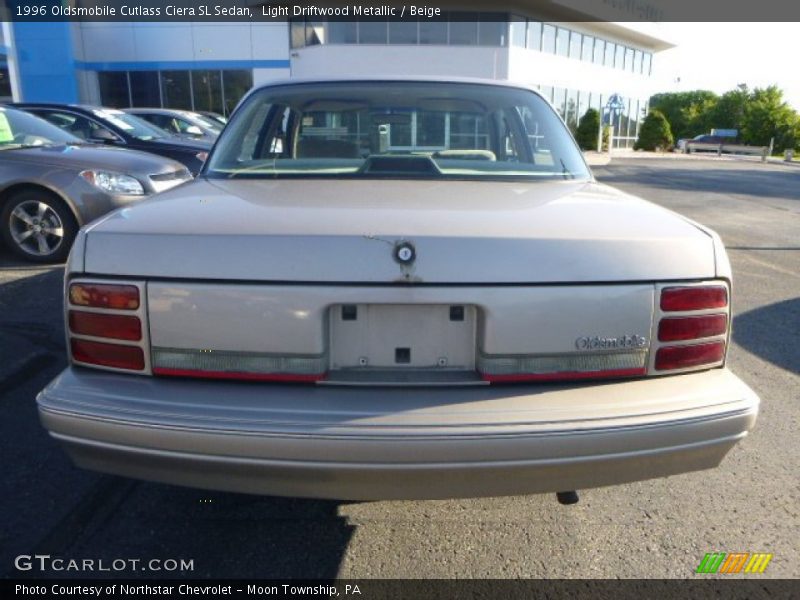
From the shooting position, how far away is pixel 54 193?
601 cm

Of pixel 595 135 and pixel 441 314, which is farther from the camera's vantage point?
pixel 595 135

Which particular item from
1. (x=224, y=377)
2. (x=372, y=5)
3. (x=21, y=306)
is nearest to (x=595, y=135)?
(x=372, y=5)

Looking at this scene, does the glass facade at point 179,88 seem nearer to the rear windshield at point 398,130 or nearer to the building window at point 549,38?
the building window at point 549,38

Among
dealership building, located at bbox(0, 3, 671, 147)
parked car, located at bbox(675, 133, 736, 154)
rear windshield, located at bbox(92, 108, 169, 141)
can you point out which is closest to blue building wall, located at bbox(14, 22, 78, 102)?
dealership building, located at bbox(0, 3, 671, 147)

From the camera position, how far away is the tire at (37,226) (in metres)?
6.03

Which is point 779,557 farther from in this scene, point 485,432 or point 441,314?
point 441,314

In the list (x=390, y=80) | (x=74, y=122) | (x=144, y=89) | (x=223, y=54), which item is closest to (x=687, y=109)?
(x=223, y=54)

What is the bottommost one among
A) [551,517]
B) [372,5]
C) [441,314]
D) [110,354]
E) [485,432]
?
[551,517]

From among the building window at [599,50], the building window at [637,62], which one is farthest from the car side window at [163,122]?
the building window at [637,62]

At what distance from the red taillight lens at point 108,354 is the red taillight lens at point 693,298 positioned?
158 cm

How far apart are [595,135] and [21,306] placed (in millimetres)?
28527

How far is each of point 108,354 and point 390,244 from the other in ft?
3.07

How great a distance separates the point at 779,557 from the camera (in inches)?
87.0

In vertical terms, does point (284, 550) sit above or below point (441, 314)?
below
